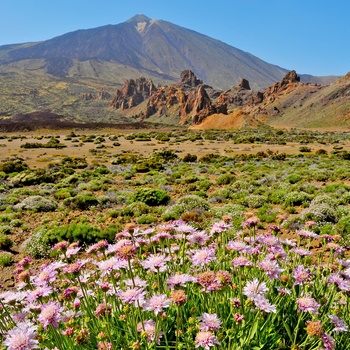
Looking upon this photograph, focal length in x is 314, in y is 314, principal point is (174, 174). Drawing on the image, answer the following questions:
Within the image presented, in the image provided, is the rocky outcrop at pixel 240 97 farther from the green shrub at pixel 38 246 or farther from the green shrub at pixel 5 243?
the green shrub at pixel 38 246

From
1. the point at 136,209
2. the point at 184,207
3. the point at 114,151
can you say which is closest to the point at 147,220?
the point at 136,209

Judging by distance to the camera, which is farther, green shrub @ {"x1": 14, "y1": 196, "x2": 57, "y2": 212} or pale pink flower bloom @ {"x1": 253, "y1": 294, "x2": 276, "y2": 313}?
green shrub @ {"x1": 14, "y1": 196, "x2": 57, "y2": 212}

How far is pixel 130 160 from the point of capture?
3744 centimetres

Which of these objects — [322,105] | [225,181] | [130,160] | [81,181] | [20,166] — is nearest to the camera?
[225,181]

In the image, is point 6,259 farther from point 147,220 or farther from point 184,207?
point 184,207

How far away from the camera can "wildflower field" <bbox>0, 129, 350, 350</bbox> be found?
2.67 metres

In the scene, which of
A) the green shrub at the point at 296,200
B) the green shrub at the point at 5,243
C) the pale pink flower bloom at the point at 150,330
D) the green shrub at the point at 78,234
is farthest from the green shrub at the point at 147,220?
the pale pink flower bloom at the point at 150,330

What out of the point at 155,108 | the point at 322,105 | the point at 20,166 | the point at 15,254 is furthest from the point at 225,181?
the point at 155,108

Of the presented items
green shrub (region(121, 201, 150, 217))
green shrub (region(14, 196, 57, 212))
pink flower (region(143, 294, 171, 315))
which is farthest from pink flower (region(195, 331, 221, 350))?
green shrub (region(14, 196, 57, 212))

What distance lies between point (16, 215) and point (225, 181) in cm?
1303

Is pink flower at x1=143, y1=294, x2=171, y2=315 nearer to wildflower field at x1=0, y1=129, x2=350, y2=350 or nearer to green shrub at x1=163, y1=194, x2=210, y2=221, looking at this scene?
wildflower field at x1=0, y1=129, x2=350, y2=350

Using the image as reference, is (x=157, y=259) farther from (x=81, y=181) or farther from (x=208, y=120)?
(x=208, y=120)

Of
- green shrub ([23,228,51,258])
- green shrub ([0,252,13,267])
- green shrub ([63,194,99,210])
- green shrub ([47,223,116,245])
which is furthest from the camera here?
green shrub ([63,194,99,210])

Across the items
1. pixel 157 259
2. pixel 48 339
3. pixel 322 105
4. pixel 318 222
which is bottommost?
pixel 318 222
